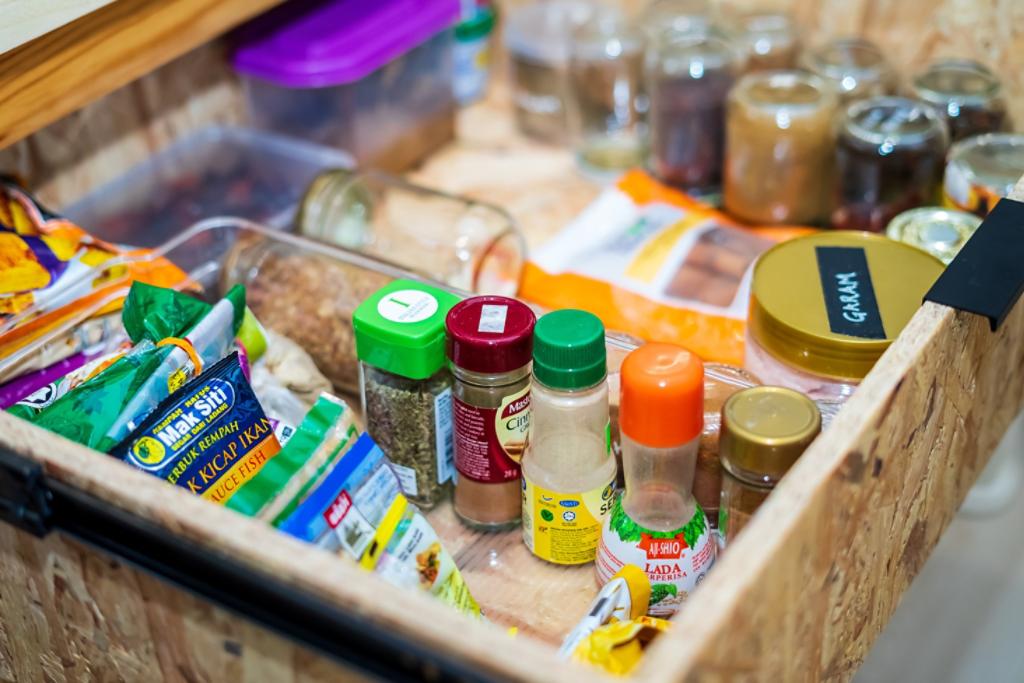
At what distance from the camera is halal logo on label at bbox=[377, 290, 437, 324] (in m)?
0.75

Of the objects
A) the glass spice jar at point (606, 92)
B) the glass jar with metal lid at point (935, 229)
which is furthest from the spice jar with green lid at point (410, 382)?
the glass spice jar at point (606, 92)

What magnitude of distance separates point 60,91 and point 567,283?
43cm

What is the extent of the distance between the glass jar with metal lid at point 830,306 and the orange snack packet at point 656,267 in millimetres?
105

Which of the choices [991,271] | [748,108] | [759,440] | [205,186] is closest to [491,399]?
[759,440]

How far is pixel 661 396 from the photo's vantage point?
65 cm

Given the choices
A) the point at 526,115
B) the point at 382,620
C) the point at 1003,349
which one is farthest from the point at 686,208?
the point at 382,620

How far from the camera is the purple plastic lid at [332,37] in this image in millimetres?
1104

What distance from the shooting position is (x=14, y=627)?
76cm

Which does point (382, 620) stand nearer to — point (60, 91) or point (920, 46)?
point (60, 91)

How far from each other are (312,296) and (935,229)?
496 mm

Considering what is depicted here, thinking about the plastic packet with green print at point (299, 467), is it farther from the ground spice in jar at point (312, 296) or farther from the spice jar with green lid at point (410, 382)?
the ground spice in jar at point (312, 296)

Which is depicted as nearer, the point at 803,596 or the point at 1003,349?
the point at 803,596

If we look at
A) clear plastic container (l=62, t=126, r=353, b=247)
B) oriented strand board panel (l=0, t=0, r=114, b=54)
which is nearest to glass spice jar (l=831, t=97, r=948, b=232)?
clear plastic container (l=62, t=126, r=353, b=247)

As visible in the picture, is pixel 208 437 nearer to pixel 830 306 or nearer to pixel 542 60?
pixel 830 306
